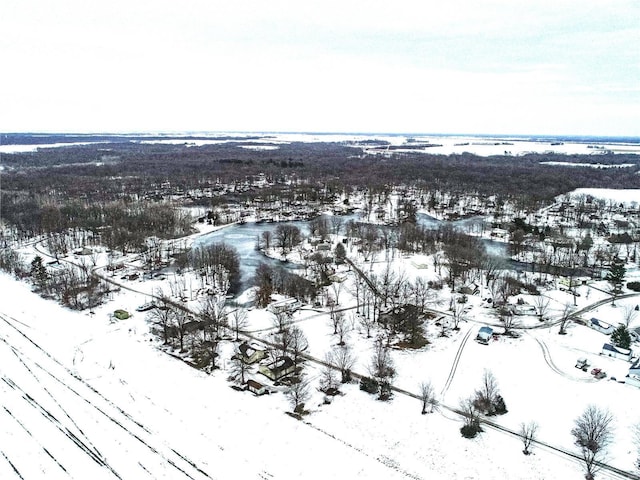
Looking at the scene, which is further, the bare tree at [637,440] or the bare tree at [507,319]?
the bare tree at [507,319]

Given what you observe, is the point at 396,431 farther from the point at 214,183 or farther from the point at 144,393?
the point at 214,183

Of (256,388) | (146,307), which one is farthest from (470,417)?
(146,307)

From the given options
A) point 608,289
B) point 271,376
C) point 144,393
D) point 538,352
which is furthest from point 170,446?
point 608,289

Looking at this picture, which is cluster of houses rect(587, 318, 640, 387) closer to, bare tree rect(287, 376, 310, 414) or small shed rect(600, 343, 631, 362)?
small shed rect(600, 343, 631, 362)

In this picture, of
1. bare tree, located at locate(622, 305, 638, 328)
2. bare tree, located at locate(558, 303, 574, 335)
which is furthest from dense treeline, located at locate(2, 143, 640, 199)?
bare tree, located at locate(558, 303, 574, 335)

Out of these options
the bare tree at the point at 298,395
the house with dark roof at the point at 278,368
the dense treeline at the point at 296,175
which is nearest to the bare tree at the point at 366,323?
the house with dark roof at the point at 278,368

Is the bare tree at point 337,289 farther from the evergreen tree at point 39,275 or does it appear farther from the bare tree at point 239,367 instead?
the evergreen tree at point 39,275
